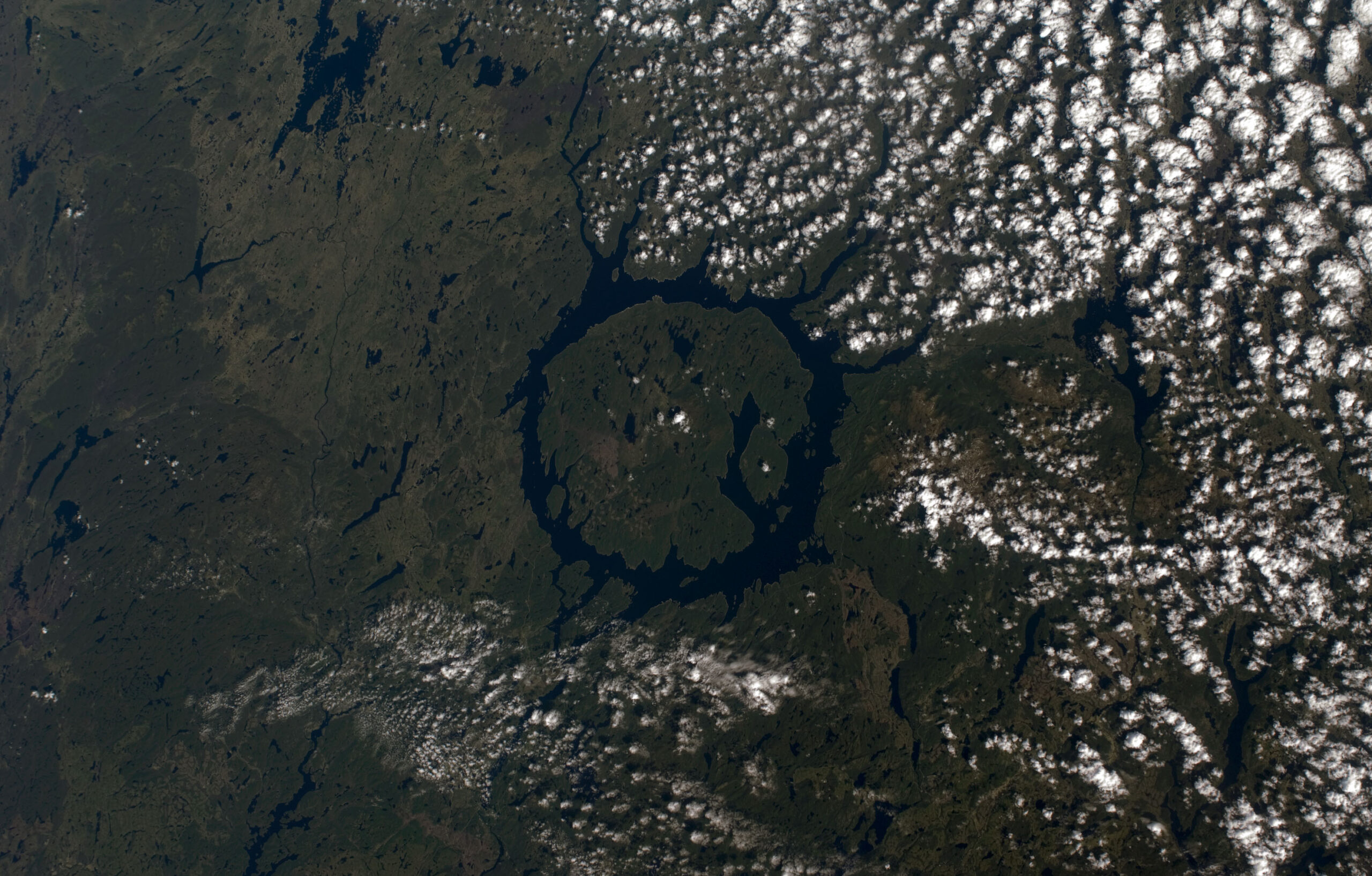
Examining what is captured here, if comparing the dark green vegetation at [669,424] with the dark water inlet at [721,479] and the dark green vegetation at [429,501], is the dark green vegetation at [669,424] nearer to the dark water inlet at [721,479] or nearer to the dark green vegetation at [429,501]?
the dark green vegetation at [429,501]

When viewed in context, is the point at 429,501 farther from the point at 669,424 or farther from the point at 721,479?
the point at 721,479

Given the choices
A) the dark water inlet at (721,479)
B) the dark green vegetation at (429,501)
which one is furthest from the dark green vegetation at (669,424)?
the dark water inlet at (721,479)

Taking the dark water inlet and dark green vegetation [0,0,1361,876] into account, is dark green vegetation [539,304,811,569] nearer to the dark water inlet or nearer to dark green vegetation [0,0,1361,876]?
dark green vegetation [0,0,1361,876]

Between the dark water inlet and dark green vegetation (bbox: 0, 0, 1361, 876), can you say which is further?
the dark water inlet

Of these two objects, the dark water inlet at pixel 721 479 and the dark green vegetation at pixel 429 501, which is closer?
the dark green vegetation at pixel 429 501

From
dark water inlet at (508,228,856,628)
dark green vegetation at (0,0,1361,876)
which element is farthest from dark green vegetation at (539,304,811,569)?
dark water inlet at (508,228,856,628)

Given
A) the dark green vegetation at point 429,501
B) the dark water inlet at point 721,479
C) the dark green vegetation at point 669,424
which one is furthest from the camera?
the dark green vegetation at point 669,424

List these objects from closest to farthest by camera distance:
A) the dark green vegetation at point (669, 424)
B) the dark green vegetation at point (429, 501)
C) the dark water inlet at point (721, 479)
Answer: the dark green vegetation at point (429, 501) < the dark water inlet at point (721, 479) < the dark green vegetation at point (669, 424)

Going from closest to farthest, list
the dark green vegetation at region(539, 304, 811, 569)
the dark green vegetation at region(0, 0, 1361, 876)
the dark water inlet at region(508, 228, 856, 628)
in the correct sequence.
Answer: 1. the dark green vegetation at region(0, 0, 1361, 876)
2. the dark water inlet at region(508, 228, 856, 628)
3. the dark green vegetation at region(539, 304, 811, 569)

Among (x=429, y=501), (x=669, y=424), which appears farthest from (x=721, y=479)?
(x=429, y=501)
